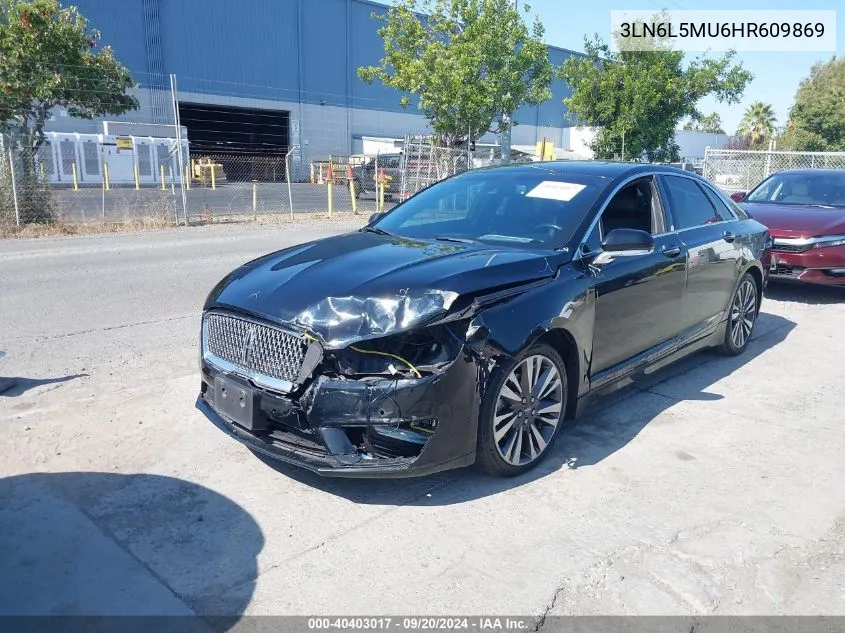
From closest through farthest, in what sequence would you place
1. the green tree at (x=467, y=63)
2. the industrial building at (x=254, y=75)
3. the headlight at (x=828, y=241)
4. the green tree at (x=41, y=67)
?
the headlight at (x=828, y=241) < the green tree at (x=41, y=67) < the green tree at (x=467, y=63) < the industrial building at (x=254, y=75)

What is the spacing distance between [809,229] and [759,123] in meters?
69.2

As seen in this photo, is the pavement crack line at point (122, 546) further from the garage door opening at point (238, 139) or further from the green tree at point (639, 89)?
the garage door opening at point (238, 139)

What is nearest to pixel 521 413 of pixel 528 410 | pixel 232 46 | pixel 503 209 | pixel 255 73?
pixel 528 410

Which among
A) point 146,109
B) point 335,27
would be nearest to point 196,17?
point 146,109

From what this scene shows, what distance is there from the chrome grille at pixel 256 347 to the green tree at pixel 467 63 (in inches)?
693

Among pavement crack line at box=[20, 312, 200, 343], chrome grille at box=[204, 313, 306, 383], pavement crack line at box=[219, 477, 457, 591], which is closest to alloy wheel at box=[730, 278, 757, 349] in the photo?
pavement crack line at box=[219, 477, 457, 591]

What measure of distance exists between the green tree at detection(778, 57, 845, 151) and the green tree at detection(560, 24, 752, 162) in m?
23.8

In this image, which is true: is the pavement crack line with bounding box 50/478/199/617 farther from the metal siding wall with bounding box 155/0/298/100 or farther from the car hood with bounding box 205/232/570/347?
the metal siding wall with bounding box 155/0/298/100

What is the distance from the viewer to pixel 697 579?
9.86 ft

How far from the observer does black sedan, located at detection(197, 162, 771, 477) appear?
3316 millimetres

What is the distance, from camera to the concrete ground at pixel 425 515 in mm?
2865

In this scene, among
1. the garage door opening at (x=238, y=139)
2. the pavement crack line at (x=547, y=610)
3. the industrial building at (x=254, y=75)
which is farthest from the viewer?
the garage door opening at (x=238, y=139)

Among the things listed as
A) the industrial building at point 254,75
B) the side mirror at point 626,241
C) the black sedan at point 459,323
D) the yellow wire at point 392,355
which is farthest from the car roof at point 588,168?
the industrial building at point 254,75

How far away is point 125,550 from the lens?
122 inches
